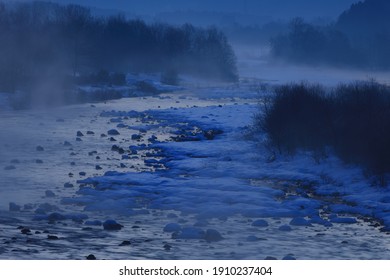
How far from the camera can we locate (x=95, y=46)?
230 feet

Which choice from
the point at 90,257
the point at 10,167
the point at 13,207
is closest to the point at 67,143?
the point at 10,167

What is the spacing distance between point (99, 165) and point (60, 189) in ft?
13.1

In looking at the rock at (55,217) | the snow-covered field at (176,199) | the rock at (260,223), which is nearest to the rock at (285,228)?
the snow-covered field at (176,199)

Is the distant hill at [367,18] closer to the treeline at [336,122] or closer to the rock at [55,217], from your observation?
the treeline at [336,122]

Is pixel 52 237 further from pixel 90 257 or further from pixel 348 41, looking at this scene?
pixel 348 41

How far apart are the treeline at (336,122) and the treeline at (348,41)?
73.3 ft

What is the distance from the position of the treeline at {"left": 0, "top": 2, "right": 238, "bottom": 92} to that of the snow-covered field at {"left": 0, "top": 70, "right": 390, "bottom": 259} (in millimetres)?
27924

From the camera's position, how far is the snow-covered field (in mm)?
13008

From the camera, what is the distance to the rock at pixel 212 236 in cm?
1348

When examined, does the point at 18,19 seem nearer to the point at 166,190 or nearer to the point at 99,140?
the point at 99,140

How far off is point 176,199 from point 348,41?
40.1 m

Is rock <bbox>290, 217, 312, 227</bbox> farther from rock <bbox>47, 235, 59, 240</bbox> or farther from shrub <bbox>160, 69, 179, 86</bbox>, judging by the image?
shrub <bbox>160, 69, 179, 86</bbox>

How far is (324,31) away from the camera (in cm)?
6166

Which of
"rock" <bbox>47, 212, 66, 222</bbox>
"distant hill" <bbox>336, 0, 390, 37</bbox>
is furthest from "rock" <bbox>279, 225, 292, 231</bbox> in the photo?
"distant hill" <bbox>336, 0, 390, 37</bbox>
